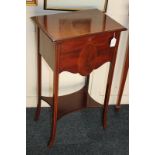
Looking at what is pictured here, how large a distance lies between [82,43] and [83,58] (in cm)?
10

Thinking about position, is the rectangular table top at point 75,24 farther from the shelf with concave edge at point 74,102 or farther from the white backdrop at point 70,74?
the shelf with concave edge at point 74,102

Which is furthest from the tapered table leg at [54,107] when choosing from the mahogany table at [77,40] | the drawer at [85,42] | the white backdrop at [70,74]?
the white backdrop at [70,74]

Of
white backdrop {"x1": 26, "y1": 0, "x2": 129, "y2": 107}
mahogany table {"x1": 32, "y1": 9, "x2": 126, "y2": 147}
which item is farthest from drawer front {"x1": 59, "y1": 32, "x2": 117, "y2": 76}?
white backdrop {"x1": 26, "y1": 0, "x2": 129, "y2": 107}

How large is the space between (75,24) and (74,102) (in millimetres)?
644

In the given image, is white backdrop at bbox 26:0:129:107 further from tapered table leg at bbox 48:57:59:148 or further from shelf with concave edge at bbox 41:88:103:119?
tapered table leg at bbox 48:57:59:148

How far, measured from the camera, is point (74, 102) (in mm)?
1912

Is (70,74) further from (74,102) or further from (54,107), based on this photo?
(54,107)

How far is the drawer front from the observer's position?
140 centimetres

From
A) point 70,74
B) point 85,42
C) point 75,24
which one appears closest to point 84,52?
point 85,42

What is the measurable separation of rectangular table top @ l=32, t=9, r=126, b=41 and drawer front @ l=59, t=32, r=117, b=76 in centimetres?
3

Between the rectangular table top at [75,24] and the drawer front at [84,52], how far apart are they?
0.03 metres

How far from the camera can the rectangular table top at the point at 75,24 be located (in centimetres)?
138

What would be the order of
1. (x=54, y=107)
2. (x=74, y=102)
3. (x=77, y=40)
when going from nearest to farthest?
(x=77, y=40) → (x=54, y=107) → (x=74, y=102)
